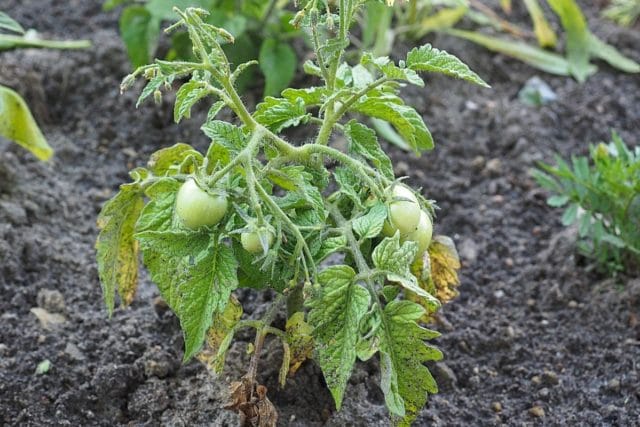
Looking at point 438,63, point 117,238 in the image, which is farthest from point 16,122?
point 438,63

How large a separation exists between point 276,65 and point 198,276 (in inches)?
54.0

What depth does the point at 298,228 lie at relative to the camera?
1313 mm

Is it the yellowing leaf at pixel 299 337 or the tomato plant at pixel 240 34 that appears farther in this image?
the tomato plant at pixel 240 34

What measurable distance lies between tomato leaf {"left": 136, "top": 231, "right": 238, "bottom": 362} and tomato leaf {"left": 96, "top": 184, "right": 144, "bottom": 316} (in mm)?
201

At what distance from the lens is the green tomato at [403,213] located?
1.34 metres

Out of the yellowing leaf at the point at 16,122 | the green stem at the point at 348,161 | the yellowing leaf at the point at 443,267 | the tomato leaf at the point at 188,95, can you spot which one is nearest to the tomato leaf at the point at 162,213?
the tomato leaf at the point at 188,95

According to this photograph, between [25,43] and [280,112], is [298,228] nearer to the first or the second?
[280,112]

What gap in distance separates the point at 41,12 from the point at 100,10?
0.67ft

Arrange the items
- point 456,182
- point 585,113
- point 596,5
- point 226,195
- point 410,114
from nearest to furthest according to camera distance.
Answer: point 226,195 → point 410,114 → point 456,182 → point 585,113 → point 596,5

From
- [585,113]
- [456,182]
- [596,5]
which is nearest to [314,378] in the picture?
[456,182]

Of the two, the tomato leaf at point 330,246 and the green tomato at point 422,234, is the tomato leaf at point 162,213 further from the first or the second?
the green tomato at point 422,234

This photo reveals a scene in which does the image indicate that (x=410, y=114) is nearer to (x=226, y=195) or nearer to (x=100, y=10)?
(x=226, y=195)

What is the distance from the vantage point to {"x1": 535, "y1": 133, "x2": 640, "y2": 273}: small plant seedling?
2012mm

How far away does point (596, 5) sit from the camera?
364cm
